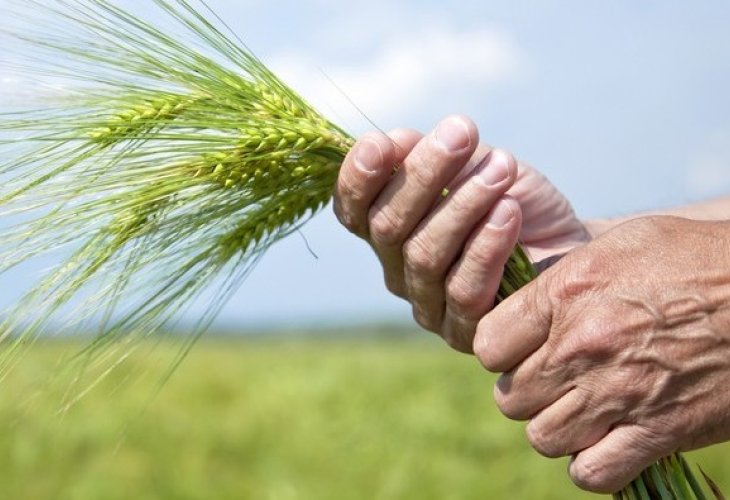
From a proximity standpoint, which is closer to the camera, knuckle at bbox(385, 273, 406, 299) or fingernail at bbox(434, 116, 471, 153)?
fingernail at bbox(434, 116, 471, 153)

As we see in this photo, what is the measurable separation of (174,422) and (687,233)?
3465 millimetres

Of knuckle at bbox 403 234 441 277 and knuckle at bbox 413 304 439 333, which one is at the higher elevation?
knuckle at bbox 403 234 441 277

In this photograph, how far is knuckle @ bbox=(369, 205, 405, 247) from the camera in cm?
180

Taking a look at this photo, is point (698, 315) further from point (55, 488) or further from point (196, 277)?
point (55, 488)

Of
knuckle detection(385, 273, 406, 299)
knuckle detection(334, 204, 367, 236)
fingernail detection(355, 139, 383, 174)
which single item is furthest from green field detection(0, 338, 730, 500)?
fingernail detection(355, 139, 383, 174)

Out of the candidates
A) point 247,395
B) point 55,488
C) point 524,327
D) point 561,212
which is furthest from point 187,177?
point 247,395

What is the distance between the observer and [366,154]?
5.59ft

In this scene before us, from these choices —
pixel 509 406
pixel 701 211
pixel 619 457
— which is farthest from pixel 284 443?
pixel 619 457

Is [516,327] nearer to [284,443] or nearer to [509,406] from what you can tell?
[509,406]

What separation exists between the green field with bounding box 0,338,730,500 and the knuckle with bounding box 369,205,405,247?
2283mm

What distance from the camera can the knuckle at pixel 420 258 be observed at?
1.82 metres

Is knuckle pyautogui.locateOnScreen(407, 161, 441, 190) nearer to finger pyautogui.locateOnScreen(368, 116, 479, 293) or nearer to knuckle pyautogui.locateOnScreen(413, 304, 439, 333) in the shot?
finger pyautogui.locateOnScreen(368, 116, 479, 293)

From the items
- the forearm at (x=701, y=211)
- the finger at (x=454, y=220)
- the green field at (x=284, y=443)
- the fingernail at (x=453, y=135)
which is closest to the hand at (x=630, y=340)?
the finger at (x=454, y=220)

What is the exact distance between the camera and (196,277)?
5.89ft
